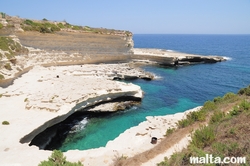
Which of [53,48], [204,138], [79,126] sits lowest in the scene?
[79,126]

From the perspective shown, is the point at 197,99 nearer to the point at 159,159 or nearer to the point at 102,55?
the point at 159,159

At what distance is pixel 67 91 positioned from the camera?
77.7ft

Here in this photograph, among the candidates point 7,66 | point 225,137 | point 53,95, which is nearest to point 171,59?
point 53,95

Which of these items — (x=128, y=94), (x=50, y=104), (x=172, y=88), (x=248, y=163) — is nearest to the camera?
(x=248, y=163)

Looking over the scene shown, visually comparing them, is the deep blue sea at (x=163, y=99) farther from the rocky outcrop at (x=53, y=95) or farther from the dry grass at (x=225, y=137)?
the dry grass at (x=225, y=137)

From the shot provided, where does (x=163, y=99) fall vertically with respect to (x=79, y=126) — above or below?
above

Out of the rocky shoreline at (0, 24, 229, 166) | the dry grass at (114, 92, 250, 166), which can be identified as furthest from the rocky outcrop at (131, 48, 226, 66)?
the dry grass at (114, 92, 250, 166)

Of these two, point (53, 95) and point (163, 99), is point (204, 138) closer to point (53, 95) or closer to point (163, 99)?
point (53, 95)

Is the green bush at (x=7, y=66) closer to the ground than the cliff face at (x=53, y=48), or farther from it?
closer to the ground

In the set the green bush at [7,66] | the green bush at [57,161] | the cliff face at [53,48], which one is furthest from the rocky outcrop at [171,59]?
the green bush at [57,161]

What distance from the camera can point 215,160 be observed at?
757 cm

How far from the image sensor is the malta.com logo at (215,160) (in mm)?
7219

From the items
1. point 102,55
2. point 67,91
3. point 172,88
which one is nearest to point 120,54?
point 102,55

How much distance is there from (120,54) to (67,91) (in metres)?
32.2
